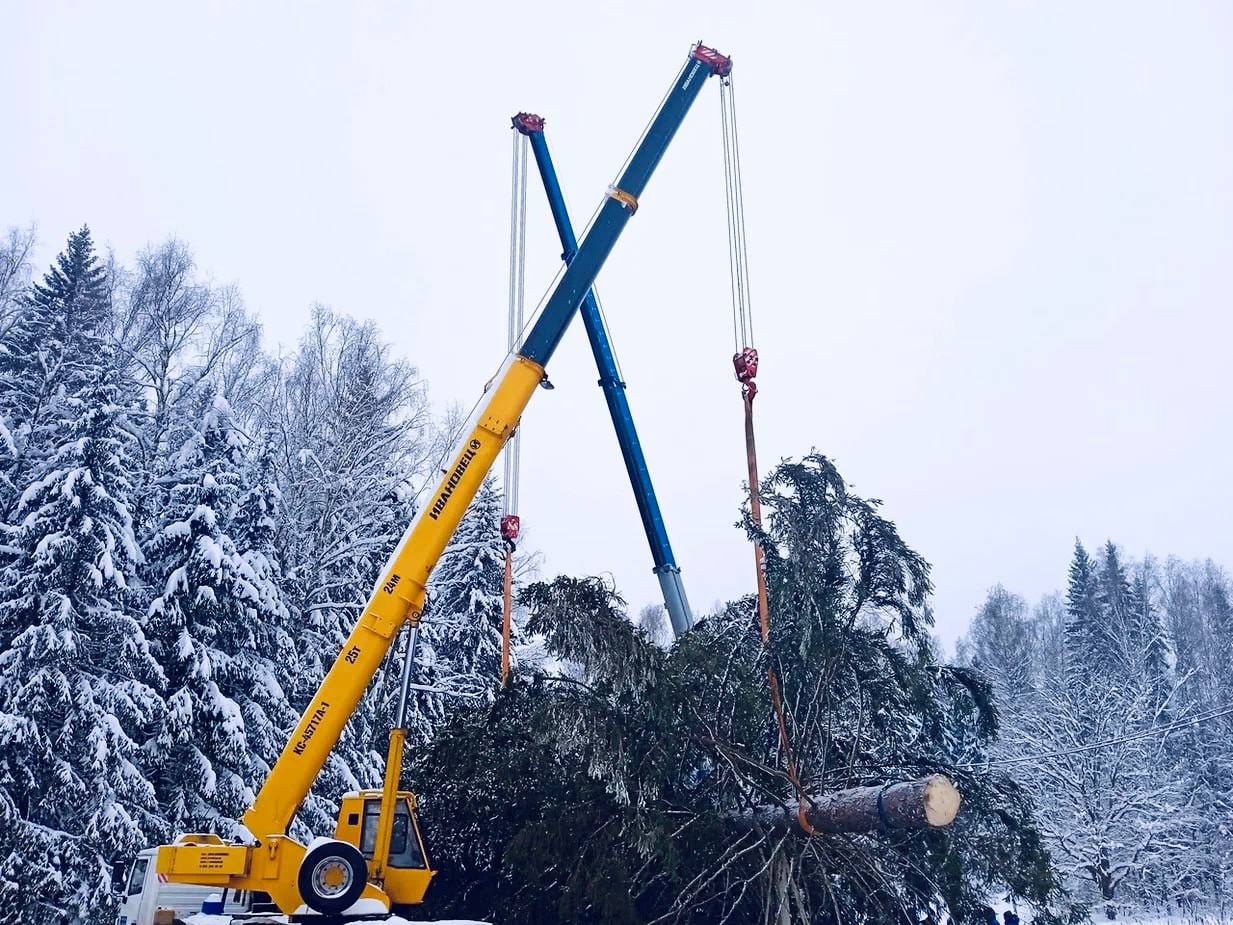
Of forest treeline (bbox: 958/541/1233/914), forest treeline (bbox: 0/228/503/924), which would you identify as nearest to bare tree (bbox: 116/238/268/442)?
forest treeline (bbox: 0/228/503/924)

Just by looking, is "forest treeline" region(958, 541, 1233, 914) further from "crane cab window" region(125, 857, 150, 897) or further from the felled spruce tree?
"crane cab window" region(125, 857, 150, 897)

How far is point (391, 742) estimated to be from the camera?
32.1ft

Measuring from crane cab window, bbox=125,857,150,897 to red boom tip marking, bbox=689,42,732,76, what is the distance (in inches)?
432

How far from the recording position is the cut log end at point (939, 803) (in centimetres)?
760

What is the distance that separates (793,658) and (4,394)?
14260 millimetres

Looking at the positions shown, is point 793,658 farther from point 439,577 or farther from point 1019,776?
point 1019,776

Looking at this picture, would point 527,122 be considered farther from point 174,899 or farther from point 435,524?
point 174,899

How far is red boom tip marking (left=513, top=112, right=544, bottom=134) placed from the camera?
17.3m

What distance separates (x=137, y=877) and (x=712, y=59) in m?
11.3

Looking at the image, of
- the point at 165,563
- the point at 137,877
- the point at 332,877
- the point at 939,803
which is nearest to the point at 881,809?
the point at 939,803

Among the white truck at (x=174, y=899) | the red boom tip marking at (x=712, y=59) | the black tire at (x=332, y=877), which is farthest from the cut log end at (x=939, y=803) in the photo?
the red boom tip marking at (x=712, y=59)

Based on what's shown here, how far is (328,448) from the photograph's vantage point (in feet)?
67.4

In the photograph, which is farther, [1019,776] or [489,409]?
[1019,776]

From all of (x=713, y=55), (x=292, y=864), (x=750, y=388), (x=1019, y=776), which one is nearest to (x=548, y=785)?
(x=292, y=864)
